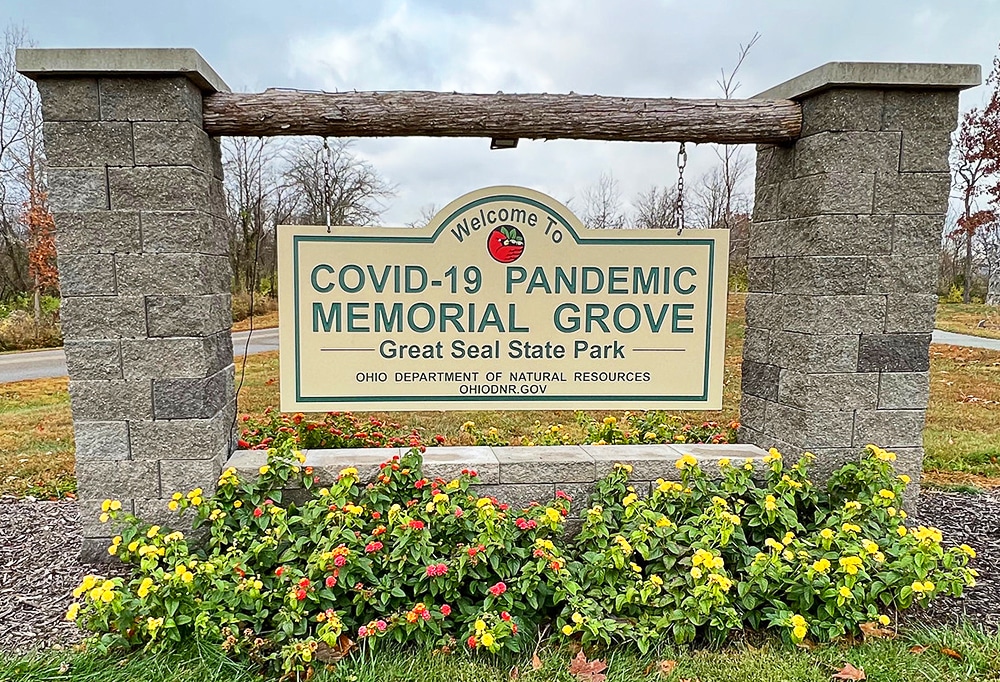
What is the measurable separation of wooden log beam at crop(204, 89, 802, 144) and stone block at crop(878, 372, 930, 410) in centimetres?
116

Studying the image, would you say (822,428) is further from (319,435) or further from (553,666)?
(319,435)

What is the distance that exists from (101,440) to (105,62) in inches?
58.3

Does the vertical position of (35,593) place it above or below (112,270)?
below

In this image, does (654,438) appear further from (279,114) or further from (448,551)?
(279,114)


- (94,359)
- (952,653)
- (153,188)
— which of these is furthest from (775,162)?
(94,359)

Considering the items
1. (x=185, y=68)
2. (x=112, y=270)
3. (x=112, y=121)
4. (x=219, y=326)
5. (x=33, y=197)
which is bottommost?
(x=219, y=326)

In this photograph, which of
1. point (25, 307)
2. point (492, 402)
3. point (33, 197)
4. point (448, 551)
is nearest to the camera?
point (448, 551)

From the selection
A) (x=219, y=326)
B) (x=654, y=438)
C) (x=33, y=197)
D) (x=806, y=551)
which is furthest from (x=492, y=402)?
(x=33, y=197)

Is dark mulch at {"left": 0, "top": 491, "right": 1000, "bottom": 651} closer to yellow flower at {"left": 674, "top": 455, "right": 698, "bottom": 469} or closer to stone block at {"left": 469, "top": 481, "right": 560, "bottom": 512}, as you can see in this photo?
yellow flower at {"left": 674, "top": 455, "right": 698, "bottom": 469}

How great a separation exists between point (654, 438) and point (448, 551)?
1.36 m

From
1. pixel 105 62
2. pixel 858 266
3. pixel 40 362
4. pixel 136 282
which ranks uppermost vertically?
pixel 105 62

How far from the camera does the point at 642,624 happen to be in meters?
2.36

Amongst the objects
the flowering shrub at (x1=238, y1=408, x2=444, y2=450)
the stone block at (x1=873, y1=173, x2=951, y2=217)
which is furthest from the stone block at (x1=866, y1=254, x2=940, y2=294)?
the flowering shrub at (x1=238, y1=408, x2=444, y2=450)

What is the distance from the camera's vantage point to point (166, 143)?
2574mm
